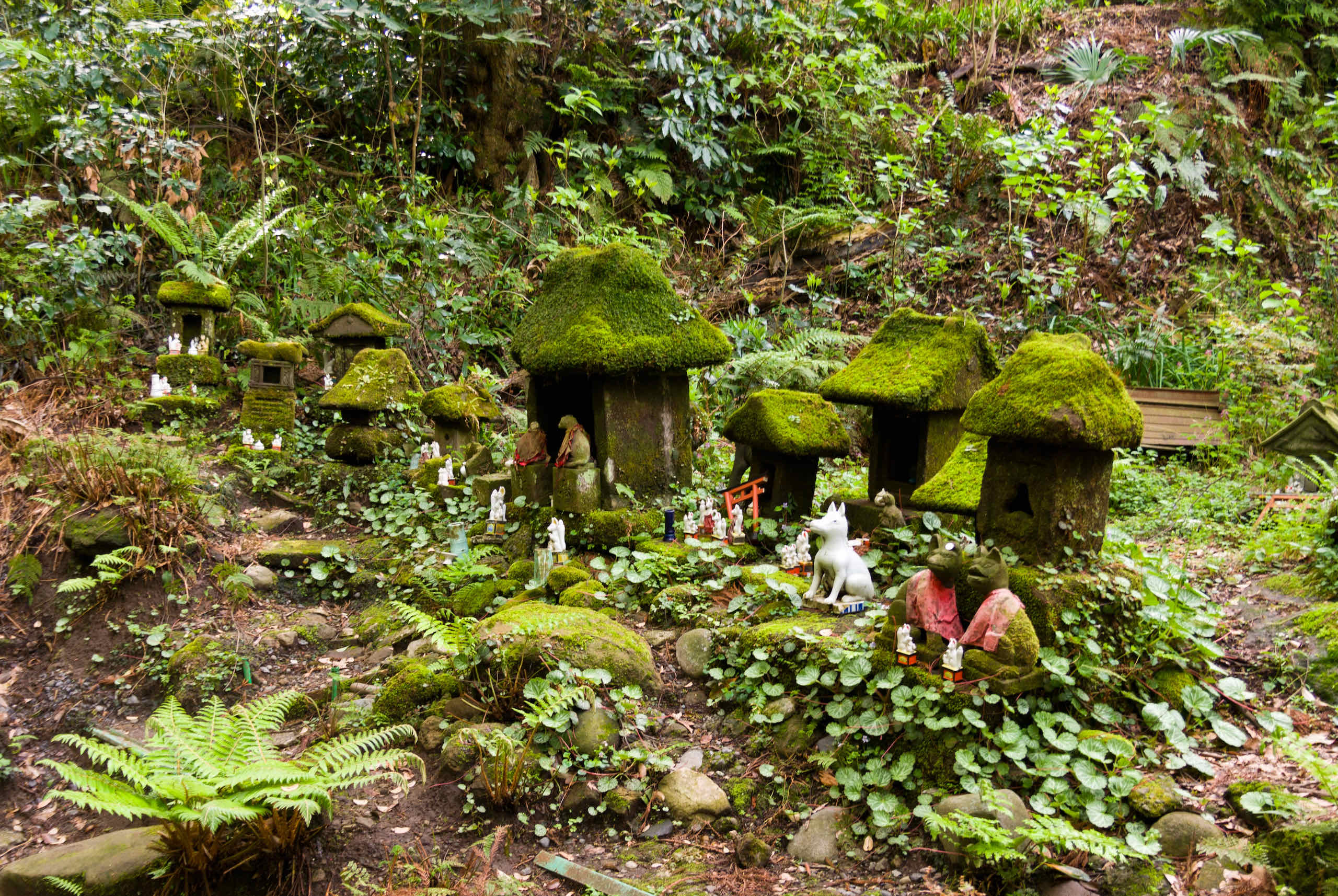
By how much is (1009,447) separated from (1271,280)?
9.74 m

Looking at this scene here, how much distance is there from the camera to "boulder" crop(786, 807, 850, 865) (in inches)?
132

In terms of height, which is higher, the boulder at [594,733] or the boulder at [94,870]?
the boulder at [594,733]

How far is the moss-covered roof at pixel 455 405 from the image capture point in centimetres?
772

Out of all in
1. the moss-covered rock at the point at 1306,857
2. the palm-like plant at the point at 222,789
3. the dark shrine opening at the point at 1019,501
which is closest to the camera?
the moss-covered rock at the point at 1306,857

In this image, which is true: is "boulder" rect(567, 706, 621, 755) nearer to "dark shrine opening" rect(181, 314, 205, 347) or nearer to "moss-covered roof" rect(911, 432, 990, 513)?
"moss-covered roof" rect(911, 432, 990, 513)

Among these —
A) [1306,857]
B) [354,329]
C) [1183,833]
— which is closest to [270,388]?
[354,329]

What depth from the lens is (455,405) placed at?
773 centimetres

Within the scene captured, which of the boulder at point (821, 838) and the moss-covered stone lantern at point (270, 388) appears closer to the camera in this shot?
the boulder at point (821, 838)

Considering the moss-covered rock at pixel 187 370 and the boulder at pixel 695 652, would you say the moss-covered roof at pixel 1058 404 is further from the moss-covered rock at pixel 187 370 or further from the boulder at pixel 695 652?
the moss-covered rock at pixel 187 370

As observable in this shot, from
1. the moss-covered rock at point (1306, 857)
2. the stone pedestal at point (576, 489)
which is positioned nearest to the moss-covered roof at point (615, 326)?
the stone pedestal at point (576, 489)

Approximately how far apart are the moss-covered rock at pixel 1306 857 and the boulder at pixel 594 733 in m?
2.61

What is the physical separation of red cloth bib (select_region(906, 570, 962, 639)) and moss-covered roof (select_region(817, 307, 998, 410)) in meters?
2.14

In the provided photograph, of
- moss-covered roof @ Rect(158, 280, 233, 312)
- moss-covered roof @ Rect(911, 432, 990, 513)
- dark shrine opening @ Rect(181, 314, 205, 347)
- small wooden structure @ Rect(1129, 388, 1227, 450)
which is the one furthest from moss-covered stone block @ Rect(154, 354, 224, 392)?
small wooden structure @ Rect(1129, 388, 1227, 450)

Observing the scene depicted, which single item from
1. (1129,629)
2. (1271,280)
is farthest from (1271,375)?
(1129,629)
